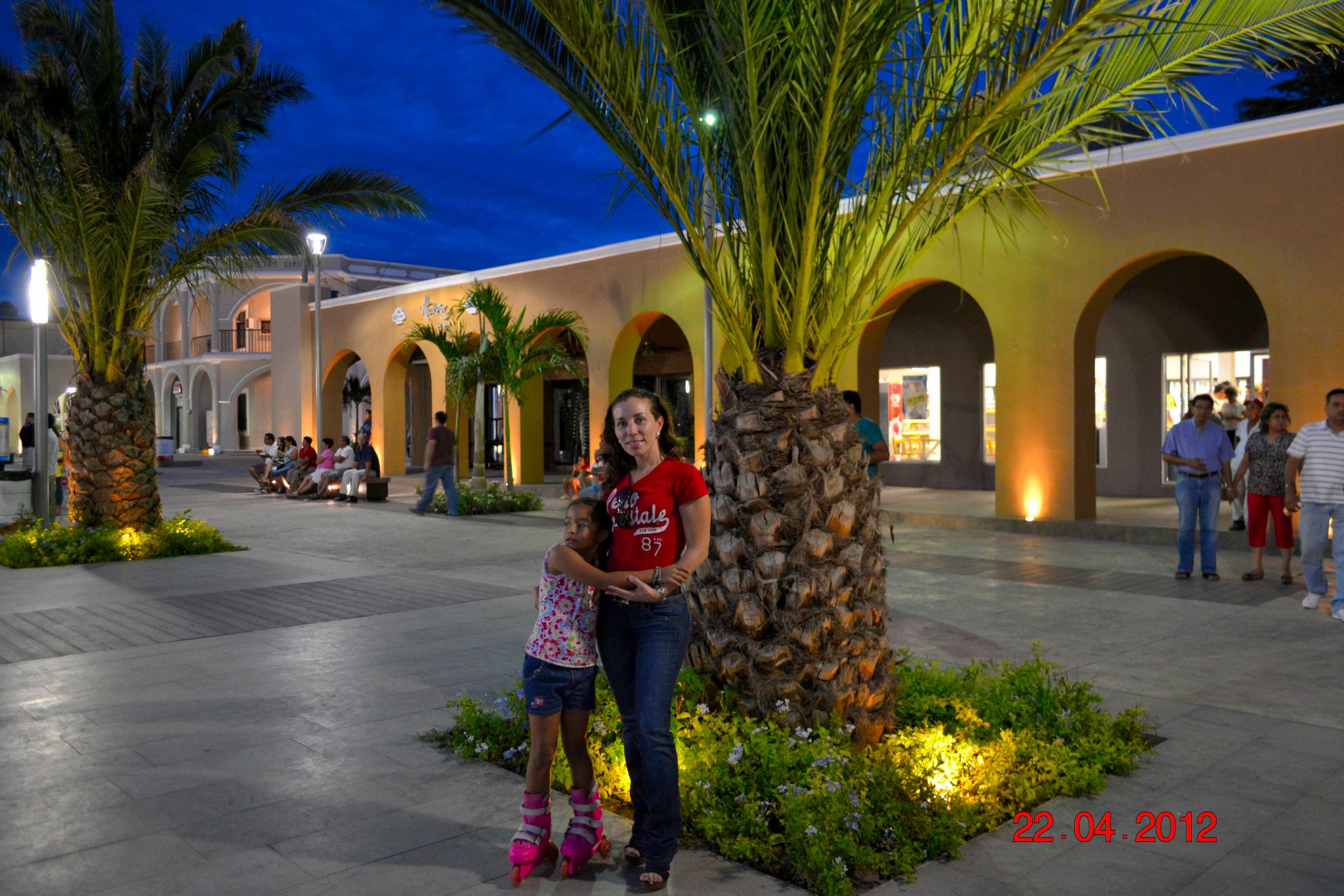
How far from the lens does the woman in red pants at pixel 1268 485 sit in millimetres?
9359

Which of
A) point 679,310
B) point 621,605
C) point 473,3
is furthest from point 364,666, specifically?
point 679,310

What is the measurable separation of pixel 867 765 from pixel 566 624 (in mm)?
1378

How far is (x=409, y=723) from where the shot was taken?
18.0ft

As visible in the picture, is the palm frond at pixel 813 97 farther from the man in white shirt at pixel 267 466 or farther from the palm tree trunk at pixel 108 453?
the man in white shirt at pixel 267 466

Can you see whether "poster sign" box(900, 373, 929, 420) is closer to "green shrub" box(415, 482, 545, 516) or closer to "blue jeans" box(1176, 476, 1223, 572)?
"green shrub" box(415, 482, 545, 516)

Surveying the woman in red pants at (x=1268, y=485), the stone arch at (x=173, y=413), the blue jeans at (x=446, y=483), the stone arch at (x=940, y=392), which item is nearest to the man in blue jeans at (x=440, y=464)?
the blue jeans at (x=446, y=483)

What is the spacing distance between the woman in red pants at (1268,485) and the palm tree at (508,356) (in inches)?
477

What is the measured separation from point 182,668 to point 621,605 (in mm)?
4325

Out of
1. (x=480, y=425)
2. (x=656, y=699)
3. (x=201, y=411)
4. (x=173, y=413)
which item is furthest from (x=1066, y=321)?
(x=173, y=413)

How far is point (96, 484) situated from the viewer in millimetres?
12633

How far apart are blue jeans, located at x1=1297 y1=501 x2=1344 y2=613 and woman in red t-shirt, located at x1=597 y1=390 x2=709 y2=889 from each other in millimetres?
6184

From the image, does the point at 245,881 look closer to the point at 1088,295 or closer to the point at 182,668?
the point at 182,668

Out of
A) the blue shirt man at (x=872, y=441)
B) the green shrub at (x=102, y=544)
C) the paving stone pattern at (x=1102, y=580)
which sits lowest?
the paving stone pattern at (x=1102, y=580)

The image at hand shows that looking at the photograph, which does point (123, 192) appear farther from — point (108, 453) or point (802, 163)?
point (802, 163)
